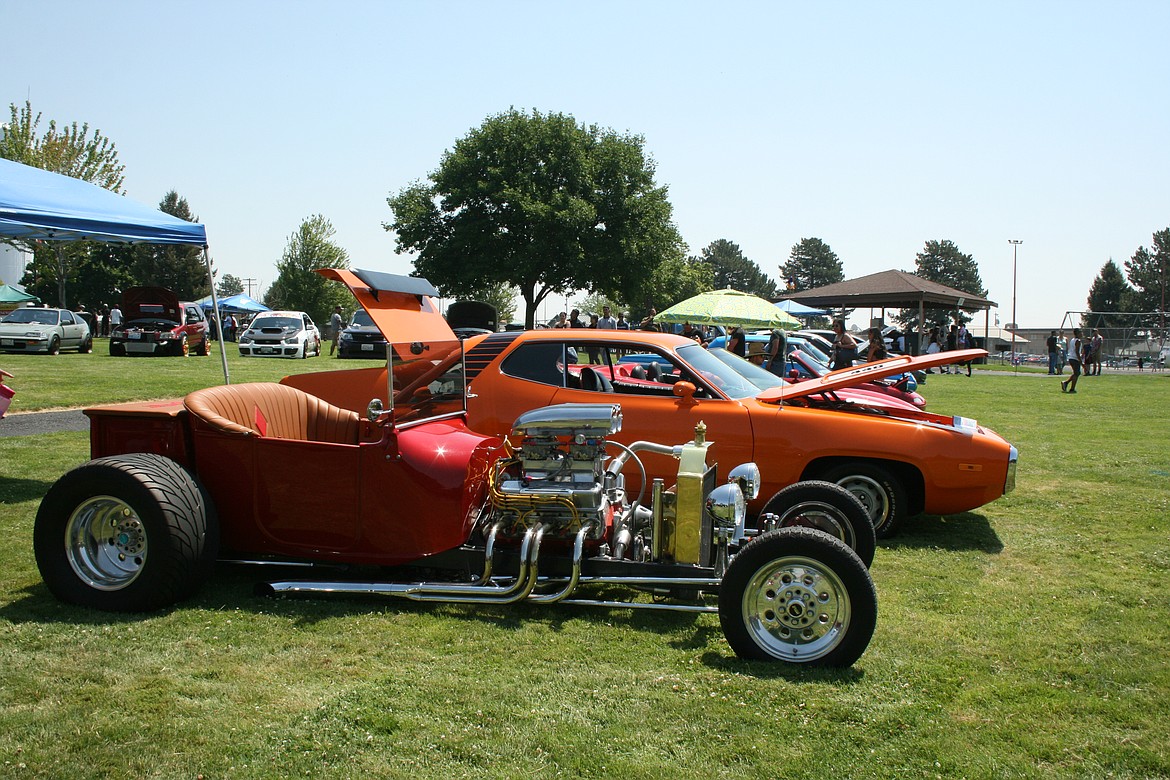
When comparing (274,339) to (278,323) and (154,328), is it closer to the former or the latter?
(278,323)

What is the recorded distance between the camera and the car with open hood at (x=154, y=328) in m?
24.5

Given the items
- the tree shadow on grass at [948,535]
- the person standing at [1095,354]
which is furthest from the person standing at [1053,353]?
the tree shadow on grass at [948,535]

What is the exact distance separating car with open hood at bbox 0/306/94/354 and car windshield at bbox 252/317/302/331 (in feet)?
16.7

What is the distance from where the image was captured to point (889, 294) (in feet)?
126

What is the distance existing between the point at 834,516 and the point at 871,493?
127 centimetres

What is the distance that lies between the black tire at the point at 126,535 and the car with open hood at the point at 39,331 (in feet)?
76.6

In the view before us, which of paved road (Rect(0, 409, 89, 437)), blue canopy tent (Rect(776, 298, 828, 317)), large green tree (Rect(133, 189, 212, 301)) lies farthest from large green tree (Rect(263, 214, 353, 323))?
paved road (Rect(0, 409, 89, 437))

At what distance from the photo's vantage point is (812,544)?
13.0 feet

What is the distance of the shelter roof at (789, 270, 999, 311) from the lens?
3788 centimetres

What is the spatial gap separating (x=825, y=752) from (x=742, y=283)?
5674 inches

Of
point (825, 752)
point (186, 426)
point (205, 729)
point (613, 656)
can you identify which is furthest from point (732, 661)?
point (186, 426)

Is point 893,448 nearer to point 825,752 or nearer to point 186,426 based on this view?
point 825,752

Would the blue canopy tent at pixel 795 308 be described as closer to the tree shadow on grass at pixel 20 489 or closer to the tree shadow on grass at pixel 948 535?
the tree shadow on grass at pixel 948 535

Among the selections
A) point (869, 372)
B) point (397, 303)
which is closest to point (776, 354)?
point (869, 372)
